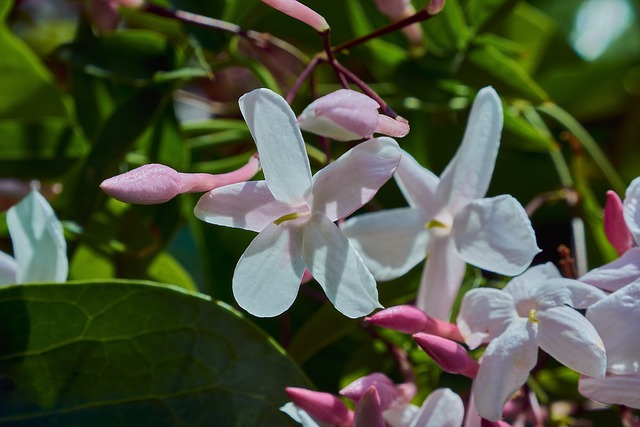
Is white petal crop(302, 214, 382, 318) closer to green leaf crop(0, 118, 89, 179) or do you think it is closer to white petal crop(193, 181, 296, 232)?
white petal crop(193, 181, 296, 232)

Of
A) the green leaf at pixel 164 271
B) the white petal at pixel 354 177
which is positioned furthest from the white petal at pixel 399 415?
the green leaf at pixel 164 271

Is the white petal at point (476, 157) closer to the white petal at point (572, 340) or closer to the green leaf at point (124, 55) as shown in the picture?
the white petal at point (572, 340)

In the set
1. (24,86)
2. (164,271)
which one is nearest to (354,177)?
(164,271)

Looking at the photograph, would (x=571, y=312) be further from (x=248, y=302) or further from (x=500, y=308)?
(x=248, y=302)

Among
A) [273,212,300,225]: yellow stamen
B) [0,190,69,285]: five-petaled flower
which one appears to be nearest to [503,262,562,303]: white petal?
[273,212,300,225]: yellow stamen

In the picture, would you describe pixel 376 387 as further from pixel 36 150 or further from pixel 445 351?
pixel 36 150
